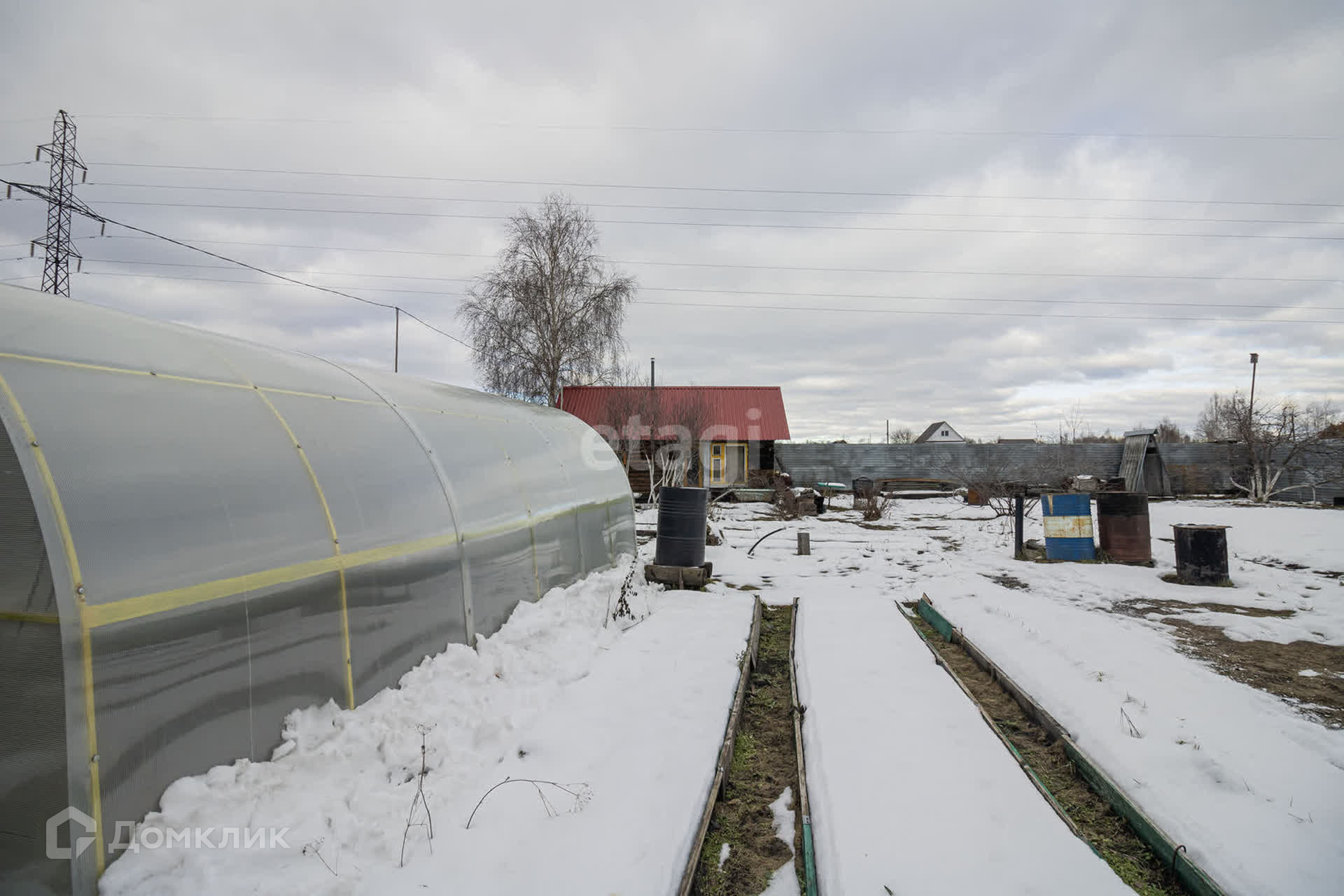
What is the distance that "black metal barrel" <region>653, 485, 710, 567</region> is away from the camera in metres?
9.36

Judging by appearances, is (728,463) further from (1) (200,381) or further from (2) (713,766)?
(1) (200,381)

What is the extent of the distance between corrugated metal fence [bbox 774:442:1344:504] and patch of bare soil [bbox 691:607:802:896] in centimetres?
2068

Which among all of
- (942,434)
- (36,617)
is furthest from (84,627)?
(942,434)

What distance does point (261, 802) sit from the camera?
302cm

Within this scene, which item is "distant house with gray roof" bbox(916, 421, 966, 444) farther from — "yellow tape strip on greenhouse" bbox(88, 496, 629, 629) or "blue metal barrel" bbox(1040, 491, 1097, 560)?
"yellow tape strip on greenhouse" bbox(88, 496, 629, 629)

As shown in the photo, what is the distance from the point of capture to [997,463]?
1024 inches

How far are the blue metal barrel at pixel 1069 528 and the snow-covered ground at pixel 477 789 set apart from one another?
28.2 feet

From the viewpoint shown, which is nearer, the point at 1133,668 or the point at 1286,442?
the point at 1133,668

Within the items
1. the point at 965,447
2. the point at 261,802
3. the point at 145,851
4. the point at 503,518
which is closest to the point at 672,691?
the point at 503,518

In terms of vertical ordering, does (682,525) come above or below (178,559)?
below

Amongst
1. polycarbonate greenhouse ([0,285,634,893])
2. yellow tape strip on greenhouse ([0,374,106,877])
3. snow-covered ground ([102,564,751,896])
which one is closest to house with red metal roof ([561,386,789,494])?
snow-covered ground ([102,564,751,896])

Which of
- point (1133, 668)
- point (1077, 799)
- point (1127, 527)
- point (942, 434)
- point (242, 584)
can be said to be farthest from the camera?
point (942, 434)

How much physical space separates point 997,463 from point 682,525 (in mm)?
21118

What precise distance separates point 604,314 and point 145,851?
2167cm
